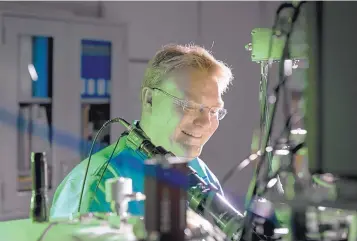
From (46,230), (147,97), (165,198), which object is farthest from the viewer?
(147,97)

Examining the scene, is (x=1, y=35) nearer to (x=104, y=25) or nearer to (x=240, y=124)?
(x=104, y=25)

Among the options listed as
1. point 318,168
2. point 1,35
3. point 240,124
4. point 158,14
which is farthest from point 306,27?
point 240,124

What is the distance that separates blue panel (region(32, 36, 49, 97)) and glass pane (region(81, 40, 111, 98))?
0.23 meters

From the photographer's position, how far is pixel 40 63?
265cm

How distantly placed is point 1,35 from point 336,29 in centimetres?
219

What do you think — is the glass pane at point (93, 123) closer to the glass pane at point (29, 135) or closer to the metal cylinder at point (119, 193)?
→ the glass pane at point (29, 135)

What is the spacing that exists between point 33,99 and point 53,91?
125 millimetres

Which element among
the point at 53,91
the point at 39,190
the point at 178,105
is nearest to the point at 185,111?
the point at 178,105

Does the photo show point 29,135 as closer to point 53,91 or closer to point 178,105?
point 53,91

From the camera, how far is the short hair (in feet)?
5.83

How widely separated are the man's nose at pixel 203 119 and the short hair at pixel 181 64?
0.14m

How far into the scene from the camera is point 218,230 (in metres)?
0.93

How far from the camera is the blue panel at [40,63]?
264 cm

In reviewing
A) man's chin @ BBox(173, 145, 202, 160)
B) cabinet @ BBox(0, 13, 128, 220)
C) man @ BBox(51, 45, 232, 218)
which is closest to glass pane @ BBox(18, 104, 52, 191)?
cabinet @ BBox(0, 13, 128, 220)
